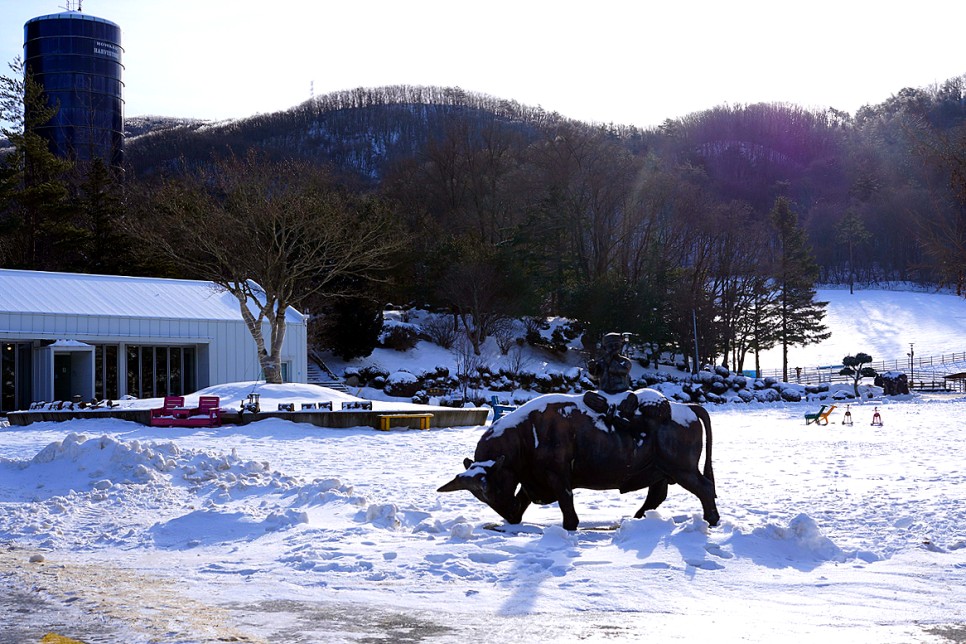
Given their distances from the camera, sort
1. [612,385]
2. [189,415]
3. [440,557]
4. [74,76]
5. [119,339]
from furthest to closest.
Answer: [74,76]
[119,339]
[189,415]
[612,385]
[440,557]

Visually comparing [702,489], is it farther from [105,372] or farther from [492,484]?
[105,372]

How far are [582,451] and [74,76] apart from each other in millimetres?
74906

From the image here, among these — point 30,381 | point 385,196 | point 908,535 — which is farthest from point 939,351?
point 908,535

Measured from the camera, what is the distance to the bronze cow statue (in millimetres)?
9500

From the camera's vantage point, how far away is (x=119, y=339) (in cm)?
3397

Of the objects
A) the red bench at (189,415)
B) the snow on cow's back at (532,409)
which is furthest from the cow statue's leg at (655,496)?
the red bench at (189,415)

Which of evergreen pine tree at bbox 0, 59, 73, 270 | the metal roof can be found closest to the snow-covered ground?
the metal roof

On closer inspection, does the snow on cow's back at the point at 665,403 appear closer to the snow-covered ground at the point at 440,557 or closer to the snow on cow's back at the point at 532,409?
the snow on cow's back at the point at 532,409

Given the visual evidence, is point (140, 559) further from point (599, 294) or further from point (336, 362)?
point (599, 294)

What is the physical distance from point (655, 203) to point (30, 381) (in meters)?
36.7

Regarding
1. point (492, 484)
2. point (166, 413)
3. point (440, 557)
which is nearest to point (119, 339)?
point (166, 413)

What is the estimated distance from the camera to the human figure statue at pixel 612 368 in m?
9.80

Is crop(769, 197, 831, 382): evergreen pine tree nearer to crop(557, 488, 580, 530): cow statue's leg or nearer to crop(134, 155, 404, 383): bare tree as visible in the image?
crop(134, 155, 404, 383): bare tree

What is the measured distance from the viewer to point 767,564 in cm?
830
